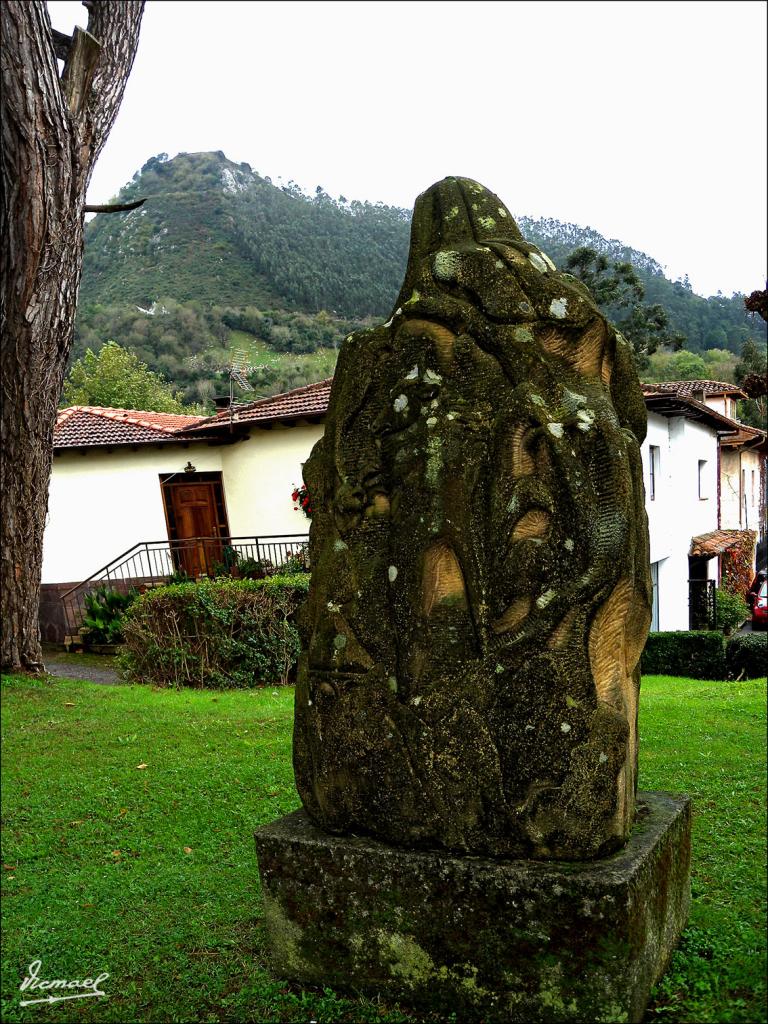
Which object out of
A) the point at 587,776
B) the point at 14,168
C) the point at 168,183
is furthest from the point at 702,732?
the point at 168,183

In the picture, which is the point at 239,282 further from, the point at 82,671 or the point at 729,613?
the point at 82,671

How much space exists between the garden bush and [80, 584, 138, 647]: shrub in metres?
5.21

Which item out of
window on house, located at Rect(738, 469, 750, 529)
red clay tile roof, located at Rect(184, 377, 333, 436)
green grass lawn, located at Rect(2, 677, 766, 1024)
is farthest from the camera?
window on house, located at Rect(738, 469, 750, 529)

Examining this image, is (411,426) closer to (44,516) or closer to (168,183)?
(44,516)

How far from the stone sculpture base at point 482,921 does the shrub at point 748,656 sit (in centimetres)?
1068

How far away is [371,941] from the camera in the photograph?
10.2 ft

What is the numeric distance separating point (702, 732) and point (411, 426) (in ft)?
16.4

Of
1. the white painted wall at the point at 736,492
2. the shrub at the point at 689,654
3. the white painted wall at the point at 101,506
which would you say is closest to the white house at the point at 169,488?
the white painted wall at the point at 101,506

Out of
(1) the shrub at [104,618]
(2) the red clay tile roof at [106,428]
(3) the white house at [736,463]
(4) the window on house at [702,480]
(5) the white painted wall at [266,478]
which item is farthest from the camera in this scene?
(4) the window on house at [702,480]

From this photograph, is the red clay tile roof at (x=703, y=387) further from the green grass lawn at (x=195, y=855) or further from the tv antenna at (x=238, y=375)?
the green grass lawn at (x=195, y=855)

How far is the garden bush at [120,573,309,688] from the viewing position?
1108 centimetres

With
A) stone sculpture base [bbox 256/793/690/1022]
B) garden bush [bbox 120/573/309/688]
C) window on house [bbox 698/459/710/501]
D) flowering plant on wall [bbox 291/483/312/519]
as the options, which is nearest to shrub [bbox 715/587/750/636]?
window on house [bbox 698/459/710/501]

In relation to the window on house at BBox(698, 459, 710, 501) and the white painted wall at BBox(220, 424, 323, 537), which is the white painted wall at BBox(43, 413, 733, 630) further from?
the window on house at BBox(698, 459, 710, 501)

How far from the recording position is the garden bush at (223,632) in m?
11.1
